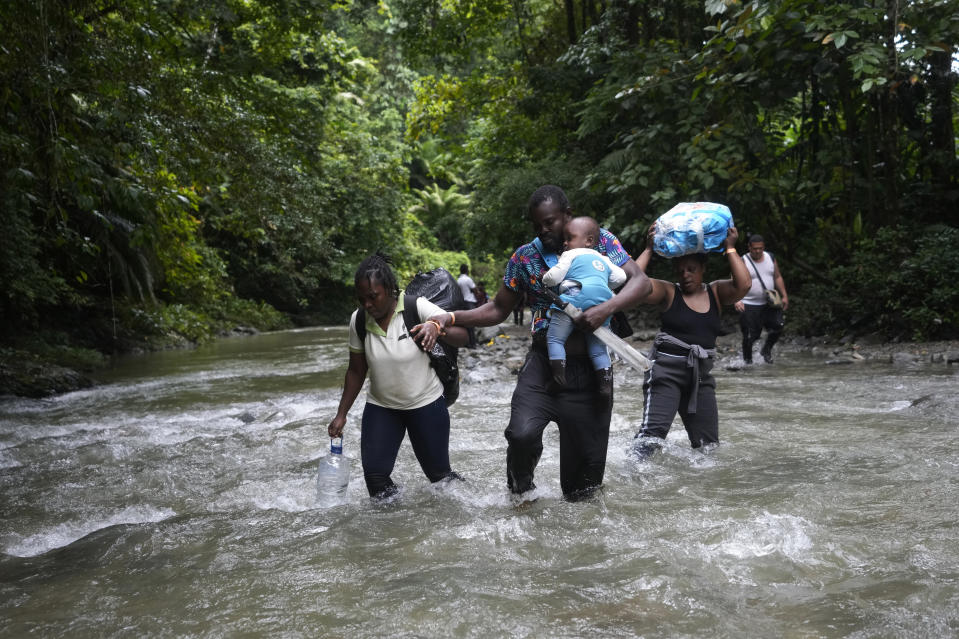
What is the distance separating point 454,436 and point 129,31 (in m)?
5.46

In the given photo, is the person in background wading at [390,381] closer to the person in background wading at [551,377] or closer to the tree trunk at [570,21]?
the person in background wading at [551,377]

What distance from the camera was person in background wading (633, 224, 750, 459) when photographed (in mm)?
5184

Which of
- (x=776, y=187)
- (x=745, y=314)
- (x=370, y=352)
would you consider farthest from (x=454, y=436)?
(x=776, y=187)

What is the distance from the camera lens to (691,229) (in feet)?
15.8

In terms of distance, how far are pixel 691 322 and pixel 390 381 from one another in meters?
2.12

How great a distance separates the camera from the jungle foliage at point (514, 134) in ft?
24.1

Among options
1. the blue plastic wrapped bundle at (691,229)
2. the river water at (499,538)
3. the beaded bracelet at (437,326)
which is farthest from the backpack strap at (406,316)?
the blue plastic wrapped bundle at (691,229)

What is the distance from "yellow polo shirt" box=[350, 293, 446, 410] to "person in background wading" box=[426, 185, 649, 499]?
482 millimetres

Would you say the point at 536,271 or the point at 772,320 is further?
the point at 772,320

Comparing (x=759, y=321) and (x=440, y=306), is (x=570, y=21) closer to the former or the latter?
(x=759, y=321)

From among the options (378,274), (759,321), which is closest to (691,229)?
(378,274)

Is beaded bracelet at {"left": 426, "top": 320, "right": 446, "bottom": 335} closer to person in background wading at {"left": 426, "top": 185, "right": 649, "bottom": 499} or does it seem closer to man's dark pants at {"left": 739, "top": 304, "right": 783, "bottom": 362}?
person in background wading at {"left": 426, "top": 185, "right": 649, "bottom": 499}

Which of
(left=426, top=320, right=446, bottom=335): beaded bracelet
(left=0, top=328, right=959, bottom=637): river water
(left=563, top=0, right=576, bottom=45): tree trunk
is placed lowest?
(left=0, top=328, right=959, bottom=637): river water

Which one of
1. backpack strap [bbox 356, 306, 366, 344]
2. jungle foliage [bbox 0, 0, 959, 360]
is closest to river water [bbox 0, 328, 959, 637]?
backpack strap [bbox 356, 306, 366, 344]
